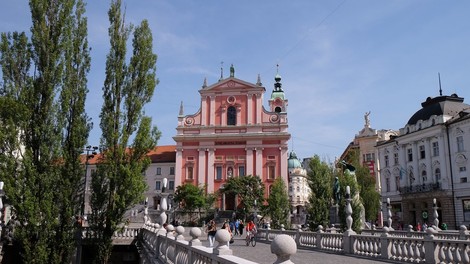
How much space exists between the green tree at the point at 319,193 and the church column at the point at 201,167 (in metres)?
30.1

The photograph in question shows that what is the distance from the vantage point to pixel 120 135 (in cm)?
1980

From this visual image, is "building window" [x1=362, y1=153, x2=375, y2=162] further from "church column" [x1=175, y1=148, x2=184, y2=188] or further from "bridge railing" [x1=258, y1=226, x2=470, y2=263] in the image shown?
"bridge railing" [x1=258, y1=226, x2=470, y2=263]

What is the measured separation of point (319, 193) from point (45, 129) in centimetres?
1717

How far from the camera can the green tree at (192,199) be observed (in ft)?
165

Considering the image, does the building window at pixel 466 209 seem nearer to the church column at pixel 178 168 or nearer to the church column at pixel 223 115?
the church column at pixel 223 115

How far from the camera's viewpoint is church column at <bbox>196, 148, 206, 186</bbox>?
56281 mm

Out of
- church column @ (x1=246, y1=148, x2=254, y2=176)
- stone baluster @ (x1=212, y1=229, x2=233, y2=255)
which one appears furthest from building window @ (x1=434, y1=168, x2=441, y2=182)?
stone baluster @ (x1=212, y1=229, x2=233, y2=255)

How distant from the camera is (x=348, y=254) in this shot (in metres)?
16.8

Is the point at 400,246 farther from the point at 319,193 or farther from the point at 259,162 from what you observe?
the point at 259,162

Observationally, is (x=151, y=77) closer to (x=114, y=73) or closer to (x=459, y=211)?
(x=114, y=73)

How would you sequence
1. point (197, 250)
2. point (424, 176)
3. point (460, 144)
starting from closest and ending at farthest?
point (197, 250)
point (460, 144)
point (424, 176)

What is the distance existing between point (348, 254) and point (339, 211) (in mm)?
8678

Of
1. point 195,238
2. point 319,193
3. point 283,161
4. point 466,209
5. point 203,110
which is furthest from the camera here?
point 203,110

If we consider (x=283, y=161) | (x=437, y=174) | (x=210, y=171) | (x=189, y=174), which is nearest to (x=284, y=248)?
(x=437, y=174)
